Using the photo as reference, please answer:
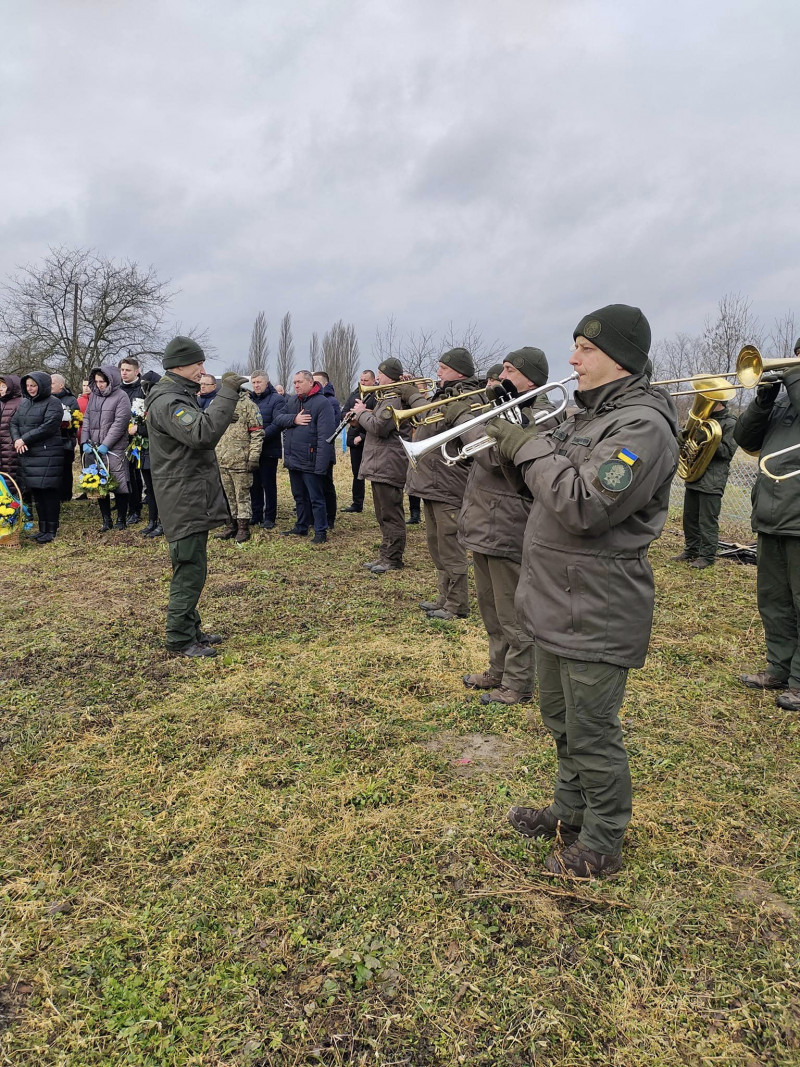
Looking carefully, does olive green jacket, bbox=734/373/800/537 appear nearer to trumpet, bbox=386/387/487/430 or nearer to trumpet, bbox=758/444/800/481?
trumpet, bbox=758/444/800/481

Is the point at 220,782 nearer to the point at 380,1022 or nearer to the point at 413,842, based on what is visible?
the point at 413,842

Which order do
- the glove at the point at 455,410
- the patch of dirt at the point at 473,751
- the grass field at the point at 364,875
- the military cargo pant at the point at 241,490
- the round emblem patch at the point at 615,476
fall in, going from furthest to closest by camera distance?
the military cargo pant at the point at 241,490
the glove at the point at 455,410
the patch of dirt at the point at 473,751
the round emblem patch at the point at 615,476
the grass field at the point at 364,875

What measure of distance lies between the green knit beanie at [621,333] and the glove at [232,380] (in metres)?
3.04

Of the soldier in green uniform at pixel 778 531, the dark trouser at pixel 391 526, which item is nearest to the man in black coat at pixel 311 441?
the dark trouser at pixel 391 526

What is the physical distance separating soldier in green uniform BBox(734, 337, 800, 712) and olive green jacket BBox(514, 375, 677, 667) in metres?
2.24

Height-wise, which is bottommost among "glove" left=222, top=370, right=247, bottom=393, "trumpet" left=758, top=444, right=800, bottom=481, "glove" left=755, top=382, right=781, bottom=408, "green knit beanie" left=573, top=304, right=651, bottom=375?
"trumpet" left=758, top=444, right=800, bottom=481

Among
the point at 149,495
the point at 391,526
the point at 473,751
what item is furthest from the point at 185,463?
the point at 149,495

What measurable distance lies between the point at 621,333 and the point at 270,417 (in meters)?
7.01

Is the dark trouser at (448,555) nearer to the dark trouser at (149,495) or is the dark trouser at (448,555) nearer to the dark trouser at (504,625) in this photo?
the dark trouser at (504,625)

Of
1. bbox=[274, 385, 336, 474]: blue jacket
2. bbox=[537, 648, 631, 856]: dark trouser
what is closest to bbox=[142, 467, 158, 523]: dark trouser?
bbox=[274, 385, 336, 474]: blue jacket

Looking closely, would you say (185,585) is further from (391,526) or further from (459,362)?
(391,526)

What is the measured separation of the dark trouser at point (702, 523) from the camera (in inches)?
297

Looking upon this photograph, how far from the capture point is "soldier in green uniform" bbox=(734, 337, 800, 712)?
4082 millimetres

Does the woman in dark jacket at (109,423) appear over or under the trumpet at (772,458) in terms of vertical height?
over
